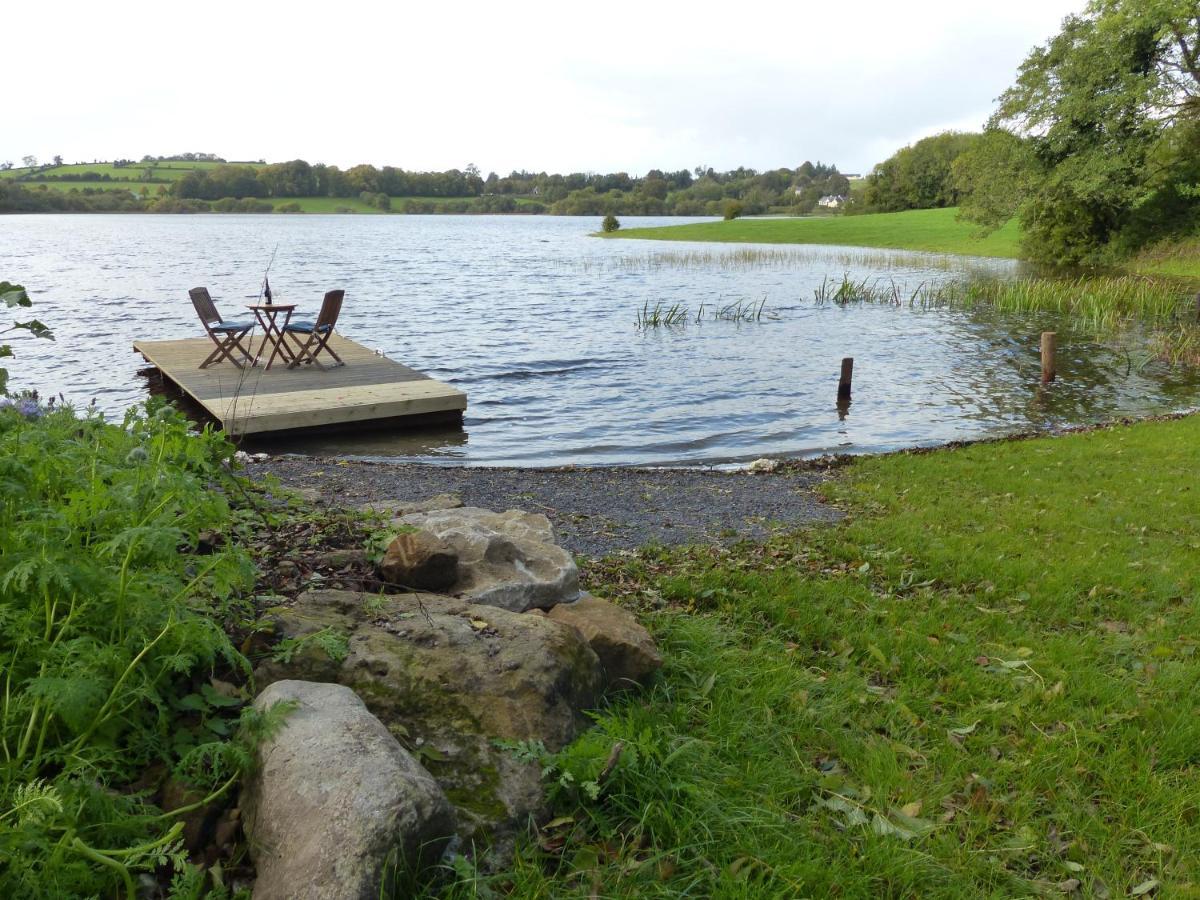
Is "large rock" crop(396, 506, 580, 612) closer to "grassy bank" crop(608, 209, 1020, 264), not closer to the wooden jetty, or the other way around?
the wooden jetty

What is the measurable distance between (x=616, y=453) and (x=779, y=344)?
13.2 meters

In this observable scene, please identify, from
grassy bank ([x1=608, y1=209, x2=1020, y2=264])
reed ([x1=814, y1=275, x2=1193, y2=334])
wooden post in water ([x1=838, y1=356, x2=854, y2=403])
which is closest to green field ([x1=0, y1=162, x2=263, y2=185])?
grassy bank ([x1=608, y1=209, x2=1020, y2=264])

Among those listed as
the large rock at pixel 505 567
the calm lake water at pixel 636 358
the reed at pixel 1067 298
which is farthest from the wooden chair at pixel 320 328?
the reed at pixel 1067 298

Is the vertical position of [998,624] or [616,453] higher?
[998,624]

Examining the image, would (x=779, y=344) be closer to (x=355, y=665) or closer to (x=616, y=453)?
(x=616, y=453)

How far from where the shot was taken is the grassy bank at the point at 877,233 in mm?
58094

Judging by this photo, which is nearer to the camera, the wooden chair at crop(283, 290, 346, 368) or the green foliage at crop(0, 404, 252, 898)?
the green foliage at crop(0, 404, 252, 898)

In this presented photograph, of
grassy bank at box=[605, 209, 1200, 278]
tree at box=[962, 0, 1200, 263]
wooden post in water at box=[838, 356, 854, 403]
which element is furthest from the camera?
grassy bank at box=[605, 209, 1200, 278]

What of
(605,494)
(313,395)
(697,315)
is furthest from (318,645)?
(697,315)

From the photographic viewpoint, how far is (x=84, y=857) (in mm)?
2311

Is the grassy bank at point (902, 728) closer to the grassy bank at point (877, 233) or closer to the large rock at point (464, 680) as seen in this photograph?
the large rock at point (464, 680)

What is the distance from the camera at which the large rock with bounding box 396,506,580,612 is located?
4.43m

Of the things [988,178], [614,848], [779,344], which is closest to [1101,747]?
[614,848]

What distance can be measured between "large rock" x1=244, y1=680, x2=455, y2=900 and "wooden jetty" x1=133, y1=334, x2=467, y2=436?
9952 mm
